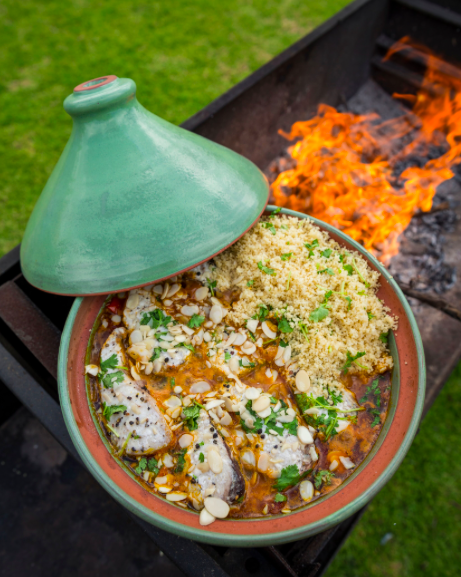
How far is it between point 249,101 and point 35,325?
2.31 m

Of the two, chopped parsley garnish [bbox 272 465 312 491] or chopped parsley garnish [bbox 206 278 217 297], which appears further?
chopped parsley garnish [bbox 206 278 217 297]

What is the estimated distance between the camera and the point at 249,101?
3.09 m

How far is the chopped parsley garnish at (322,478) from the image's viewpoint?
1.54m

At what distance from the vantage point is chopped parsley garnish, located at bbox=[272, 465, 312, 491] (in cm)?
152

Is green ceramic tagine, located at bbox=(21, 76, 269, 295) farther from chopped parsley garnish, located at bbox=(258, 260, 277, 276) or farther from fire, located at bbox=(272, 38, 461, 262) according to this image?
fire, located at bbox=(272, 38, 461, 262)

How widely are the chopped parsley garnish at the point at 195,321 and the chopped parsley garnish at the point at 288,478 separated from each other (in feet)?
2.38

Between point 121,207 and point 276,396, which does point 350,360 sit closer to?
point 276,396

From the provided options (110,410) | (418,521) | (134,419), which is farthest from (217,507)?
(418,521)

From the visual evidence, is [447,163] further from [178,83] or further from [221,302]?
[178,83]

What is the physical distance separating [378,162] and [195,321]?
2710 mm

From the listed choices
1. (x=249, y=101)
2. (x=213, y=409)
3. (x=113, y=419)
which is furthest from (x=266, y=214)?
(x=249, y=101)

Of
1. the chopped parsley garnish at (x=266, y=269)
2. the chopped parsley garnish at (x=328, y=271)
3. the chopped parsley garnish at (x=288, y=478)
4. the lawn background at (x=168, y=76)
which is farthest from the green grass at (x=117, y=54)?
the chopped parsley garnish at (x=288, y=478)

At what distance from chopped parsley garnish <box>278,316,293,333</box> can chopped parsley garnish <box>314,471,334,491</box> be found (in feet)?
1.98

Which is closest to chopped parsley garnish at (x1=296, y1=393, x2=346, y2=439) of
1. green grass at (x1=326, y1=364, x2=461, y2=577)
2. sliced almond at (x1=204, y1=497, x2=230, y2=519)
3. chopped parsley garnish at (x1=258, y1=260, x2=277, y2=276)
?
sliced almond at (x1=204, y1=497, x2=230, y2=519)
